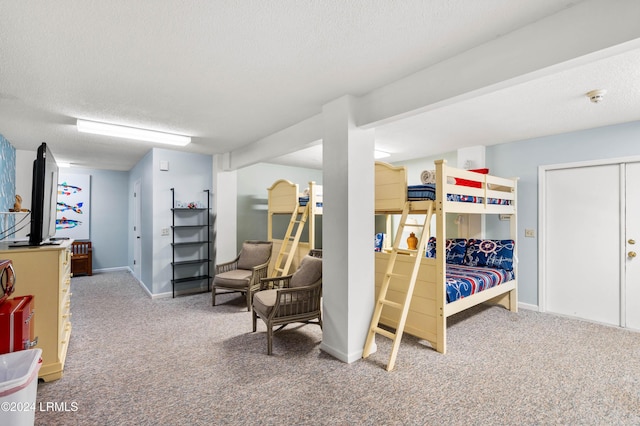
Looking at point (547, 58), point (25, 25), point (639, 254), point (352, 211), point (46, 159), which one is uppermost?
point (25, 25)

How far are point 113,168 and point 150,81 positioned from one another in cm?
541

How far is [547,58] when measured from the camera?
1.68 metres

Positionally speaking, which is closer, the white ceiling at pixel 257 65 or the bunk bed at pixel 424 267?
the white ceiling at pixel 257 65

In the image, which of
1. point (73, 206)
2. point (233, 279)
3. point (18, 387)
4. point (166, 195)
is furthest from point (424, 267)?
point (73, 206)

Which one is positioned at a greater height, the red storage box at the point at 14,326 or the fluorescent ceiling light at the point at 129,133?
the fluorescent ceiling light at the point at 129,133

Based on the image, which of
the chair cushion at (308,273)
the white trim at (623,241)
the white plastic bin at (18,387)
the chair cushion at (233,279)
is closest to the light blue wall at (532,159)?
the white trim at (623,241)

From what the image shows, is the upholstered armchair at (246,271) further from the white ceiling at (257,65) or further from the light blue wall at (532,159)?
the light blue wall at (532,159)

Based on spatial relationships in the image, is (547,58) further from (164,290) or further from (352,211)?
(164,290)

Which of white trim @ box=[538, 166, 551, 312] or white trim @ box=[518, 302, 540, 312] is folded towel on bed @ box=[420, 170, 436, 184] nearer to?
white trim @ box=[538, 166, 551, 312]

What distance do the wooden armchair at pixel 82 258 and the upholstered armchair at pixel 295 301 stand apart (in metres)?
5.08

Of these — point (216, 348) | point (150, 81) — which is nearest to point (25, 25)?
point (150, 81)

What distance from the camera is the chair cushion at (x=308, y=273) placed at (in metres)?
3.30

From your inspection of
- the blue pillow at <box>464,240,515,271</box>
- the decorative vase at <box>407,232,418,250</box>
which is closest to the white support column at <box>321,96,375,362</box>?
the blue pillow at <box>464,240,515,271</box>

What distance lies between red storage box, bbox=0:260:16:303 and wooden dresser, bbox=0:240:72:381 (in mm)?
480
